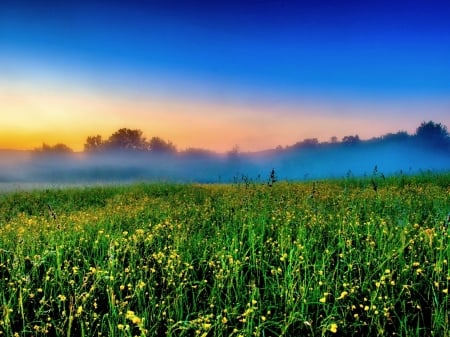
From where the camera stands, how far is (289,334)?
4.38 metres

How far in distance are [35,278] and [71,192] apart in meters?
15.6

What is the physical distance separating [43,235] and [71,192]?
1307 cm

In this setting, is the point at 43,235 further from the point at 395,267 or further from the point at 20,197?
the point at 20,197

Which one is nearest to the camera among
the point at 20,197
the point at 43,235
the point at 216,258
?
the point at 216,258

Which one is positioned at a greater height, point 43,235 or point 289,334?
point 43,235

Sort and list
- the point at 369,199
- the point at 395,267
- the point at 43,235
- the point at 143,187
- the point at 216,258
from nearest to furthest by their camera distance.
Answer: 1. the point at 395,267
2. the point at 216,258
3. the point at 43,235
4. the point at 369,199
5. the point at 143,187

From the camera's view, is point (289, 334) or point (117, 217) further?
point (117, 217)

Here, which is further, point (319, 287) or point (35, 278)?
point (35, 278)

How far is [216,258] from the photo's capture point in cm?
624

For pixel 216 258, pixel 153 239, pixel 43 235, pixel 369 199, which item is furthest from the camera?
pixel 369 199

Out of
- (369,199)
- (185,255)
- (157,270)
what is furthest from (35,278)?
(369,199)

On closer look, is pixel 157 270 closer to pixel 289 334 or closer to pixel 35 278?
pixel 35 278

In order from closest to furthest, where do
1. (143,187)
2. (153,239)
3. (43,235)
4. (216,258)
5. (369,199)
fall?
1. (216,258)
2. (153,239)
3. (43,235)
4. (369,199)
5. (143,187)

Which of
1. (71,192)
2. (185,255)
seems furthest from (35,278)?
(71,192)
